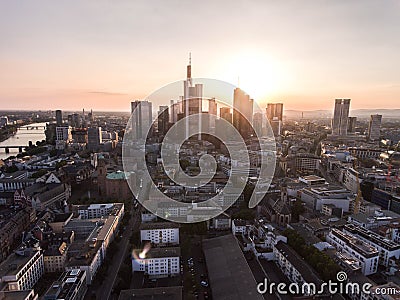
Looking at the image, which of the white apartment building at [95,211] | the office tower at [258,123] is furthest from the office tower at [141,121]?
the white apartment building at [95,211]

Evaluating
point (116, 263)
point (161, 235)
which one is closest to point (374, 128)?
point (161, 235)

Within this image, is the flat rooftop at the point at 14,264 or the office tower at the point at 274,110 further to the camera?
the office tower at the point at 274,110

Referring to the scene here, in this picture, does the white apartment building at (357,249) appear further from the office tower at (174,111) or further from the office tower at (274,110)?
the office tower at (274,110)

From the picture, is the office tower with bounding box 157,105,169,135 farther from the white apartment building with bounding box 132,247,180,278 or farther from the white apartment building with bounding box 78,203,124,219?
the white apartment building with bounding box 132,247,180,278

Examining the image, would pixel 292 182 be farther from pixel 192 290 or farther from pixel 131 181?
pixel 192 290

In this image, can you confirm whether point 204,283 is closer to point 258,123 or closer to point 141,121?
point 141,121

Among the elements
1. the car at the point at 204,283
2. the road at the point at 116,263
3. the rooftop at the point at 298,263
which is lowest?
the road at the point at 116,263
